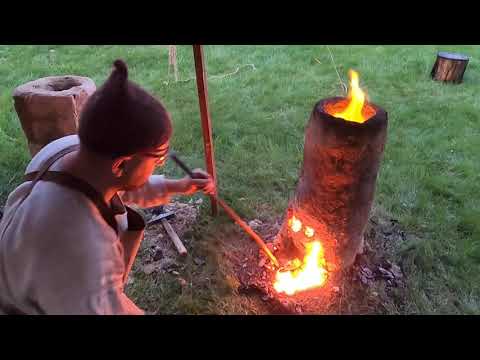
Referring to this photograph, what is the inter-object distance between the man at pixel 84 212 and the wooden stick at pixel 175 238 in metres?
1.38

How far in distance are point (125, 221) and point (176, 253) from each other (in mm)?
1047

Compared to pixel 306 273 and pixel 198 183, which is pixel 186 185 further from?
pixel 306 273

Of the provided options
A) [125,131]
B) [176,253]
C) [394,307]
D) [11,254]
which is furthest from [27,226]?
[394,307]

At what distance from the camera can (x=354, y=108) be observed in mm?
2410

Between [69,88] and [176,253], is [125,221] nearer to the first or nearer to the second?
[176,253]

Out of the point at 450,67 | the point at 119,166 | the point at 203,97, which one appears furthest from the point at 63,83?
the point at 450,67

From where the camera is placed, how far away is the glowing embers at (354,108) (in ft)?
7.81

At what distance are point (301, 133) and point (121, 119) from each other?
3435 mm

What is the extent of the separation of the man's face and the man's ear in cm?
1

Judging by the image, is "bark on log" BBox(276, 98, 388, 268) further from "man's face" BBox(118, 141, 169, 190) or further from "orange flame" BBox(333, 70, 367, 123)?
"man's face" BBox(118, 141, 169, 190)

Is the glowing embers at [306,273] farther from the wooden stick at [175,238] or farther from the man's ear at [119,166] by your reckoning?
the man's ear at [119,166]

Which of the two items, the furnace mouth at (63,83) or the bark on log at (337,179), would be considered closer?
the bark on log at (337,179)

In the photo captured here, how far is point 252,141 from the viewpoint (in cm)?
455

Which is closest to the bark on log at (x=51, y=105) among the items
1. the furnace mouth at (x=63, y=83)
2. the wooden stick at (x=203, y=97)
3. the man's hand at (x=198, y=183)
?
the furnace mouth at (x=63, y=83)
